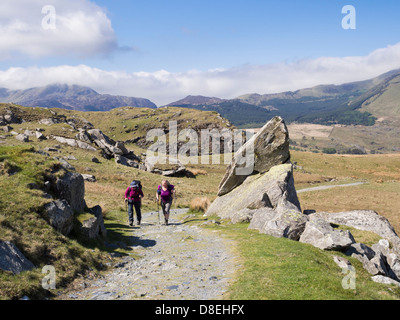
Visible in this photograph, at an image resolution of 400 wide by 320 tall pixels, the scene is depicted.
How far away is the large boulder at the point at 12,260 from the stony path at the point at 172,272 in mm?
1913

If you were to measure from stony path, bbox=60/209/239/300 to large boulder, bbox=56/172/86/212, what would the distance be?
179 inches

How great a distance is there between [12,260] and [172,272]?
5.99 meters

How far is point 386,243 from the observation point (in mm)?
17922

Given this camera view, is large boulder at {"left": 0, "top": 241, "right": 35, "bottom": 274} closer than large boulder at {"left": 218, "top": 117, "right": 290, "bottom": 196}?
Yes

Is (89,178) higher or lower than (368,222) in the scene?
higher

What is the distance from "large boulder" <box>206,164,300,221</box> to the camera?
75.6 feet

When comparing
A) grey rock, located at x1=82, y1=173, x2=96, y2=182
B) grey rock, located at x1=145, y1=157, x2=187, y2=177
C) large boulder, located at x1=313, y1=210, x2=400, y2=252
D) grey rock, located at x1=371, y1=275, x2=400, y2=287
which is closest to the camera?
grey rock, located at x1=371, y1=275, x2=400, y2=287

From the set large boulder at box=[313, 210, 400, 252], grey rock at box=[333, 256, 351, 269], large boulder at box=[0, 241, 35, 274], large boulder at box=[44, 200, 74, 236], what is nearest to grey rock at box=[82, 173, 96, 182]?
large boulder at box=[44, 200, 74, 236]

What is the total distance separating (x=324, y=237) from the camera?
15.4 meters

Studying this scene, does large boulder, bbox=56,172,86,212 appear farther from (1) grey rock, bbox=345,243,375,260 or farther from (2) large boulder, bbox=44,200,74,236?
(1) grey rock, bbox=345,243,375,260

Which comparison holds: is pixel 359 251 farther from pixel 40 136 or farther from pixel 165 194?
pixel 40 136

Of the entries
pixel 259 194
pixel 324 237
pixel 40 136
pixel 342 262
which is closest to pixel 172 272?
pixel 342 262

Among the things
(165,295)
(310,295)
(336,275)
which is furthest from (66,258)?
(336,275)
